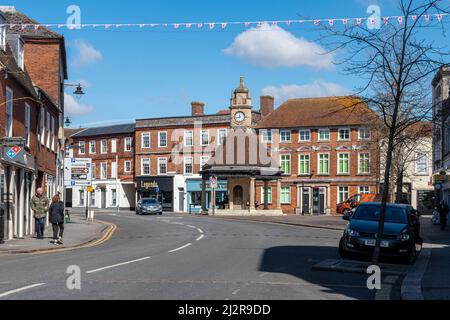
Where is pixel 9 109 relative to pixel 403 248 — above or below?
above

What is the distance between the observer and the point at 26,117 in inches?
1015

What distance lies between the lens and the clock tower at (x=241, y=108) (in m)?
62.3

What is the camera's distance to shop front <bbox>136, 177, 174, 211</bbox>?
234ft

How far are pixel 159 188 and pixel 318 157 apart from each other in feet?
60.9

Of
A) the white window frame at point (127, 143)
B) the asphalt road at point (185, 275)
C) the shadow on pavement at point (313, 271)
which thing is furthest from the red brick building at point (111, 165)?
the shadow on pavement at point (313, 271)

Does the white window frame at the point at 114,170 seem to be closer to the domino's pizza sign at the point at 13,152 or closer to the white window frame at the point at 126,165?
the white window frame at the point at 126,165

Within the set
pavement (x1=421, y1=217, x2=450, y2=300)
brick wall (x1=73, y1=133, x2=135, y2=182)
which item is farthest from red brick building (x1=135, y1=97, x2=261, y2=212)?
pavement (x1=421, y1=217, x2=450, y2=300)

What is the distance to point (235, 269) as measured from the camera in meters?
14.2

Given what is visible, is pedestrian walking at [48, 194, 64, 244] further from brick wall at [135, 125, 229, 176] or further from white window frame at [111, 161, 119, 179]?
white window frame at [111, 161, 119, 179]

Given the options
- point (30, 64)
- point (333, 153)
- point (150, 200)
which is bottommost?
point (150, 200)

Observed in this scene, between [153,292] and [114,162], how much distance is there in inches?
2682

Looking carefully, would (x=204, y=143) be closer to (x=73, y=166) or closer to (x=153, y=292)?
(x=73, y=166)
